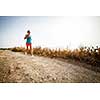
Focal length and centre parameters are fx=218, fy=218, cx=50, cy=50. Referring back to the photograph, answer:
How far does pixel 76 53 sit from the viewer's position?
2508 millimetres

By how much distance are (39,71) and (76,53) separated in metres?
0.47

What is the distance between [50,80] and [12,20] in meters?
0.80

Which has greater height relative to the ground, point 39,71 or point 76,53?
point 76,53

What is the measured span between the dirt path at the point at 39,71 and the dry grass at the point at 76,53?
70 millimetres

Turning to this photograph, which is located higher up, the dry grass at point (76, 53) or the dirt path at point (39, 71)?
the dry grass at point (76, 53)

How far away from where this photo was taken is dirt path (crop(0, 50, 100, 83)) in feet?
7.90

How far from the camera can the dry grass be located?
246cm

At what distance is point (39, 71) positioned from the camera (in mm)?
2443

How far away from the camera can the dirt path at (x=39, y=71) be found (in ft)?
7.90

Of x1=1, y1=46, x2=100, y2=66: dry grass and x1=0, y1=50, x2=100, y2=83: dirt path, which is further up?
x1=1, y1=46, x2=100, y2=66: dry grass

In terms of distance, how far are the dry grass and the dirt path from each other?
0.23 ft
